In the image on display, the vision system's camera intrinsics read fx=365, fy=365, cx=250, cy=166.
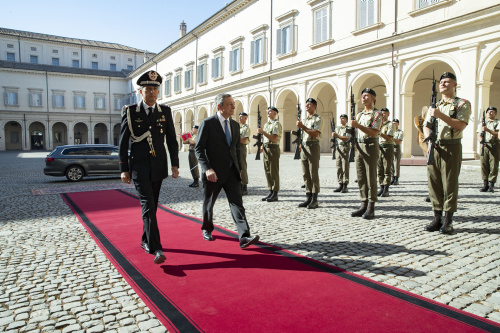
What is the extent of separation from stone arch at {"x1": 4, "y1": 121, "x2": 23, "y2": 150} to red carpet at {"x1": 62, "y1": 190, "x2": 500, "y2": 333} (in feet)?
189

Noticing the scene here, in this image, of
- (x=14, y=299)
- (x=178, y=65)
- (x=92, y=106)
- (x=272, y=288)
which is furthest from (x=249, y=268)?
(x=92, y=106)

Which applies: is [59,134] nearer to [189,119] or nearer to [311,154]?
[189,119]

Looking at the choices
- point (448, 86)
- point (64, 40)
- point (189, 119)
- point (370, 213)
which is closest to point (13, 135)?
point (64, 40)

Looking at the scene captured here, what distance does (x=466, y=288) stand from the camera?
331 cm

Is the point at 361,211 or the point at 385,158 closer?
the point at 361,211

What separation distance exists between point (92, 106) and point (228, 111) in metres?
57.8

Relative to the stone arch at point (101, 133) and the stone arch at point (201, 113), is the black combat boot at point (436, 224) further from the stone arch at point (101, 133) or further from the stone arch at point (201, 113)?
the stone arch at point (101, 133)

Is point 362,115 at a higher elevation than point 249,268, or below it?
higher

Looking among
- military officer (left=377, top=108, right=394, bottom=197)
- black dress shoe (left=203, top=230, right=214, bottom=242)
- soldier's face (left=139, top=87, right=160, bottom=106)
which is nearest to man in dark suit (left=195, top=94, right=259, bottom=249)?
black dress shoe (left=203, top=230, right=214, bottom=242)

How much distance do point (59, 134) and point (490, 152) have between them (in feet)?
197

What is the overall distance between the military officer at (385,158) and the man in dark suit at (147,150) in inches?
241

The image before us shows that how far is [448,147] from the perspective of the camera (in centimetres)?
512

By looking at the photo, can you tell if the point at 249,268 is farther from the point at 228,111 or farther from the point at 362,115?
the point at 362,115

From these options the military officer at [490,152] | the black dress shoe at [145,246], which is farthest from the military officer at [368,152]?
the military officer at [490,152]
